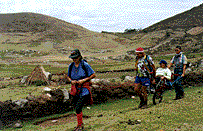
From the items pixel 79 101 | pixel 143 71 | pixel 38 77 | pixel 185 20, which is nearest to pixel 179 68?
pixel 143 71

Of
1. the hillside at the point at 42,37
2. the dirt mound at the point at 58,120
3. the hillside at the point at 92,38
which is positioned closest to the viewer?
the dirt mound at the point at 58,120

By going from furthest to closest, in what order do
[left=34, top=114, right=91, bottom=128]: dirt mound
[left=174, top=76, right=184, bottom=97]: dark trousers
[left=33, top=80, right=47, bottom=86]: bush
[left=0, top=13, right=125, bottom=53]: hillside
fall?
[left=0, top=13, right=125, bottom=53]: hillside, [left=33, top=80, right=47, bottom=86]: bush, [left=174, top=76, right=184, bottom=97]: dark trousers, [left=34, top=114, right=91, bottom=128]: dirt mound

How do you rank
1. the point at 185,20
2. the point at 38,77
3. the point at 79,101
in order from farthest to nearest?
the point at 185,20 < the point at 38,77 < the point at 79,101

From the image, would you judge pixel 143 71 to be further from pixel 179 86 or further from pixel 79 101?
pixel 79 101

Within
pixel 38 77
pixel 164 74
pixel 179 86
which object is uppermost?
pixel 164 74

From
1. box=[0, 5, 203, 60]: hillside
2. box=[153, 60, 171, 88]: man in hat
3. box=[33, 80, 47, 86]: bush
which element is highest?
box=[0, 5, 203, 60]: hillside

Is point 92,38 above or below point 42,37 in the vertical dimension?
below

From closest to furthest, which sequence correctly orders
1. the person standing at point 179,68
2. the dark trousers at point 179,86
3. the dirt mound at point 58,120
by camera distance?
1. the dirt mound at point 58,120
2. the person standing at point 179,68
3. the dark trousers at point 179,86

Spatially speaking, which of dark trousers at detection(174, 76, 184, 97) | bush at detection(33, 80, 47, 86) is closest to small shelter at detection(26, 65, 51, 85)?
bush at detection(33, 80, 47, 86)

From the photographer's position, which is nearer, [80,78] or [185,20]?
[80,78]

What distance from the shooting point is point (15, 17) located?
334 feet

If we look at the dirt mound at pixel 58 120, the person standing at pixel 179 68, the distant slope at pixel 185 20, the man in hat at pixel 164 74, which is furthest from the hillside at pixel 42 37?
the man in hat at pixel 164 74

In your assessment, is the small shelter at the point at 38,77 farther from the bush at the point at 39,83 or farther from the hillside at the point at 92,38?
the hillside at the point at 92,38

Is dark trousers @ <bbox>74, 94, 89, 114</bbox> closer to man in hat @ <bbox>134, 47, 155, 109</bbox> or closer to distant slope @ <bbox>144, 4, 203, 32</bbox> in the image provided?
man in hat @ <bbox>134, 47, 155, 109</bbox>
